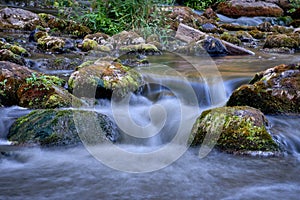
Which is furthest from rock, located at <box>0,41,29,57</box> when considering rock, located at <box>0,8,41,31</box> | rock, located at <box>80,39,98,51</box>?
rock, located at <box>0,8,41,31</box>

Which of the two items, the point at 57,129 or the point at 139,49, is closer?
the point at 57,129

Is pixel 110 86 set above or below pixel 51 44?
below

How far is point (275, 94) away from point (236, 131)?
1228 mm

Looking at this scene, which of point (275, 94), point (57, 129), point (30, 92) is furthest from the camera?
point (30, 92)

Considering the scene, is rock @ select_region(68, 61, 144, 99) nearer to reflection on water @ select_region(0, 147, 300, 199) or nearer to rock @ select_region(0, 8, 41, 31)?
reflection on water @ select_region(0, 147, 300, 199)

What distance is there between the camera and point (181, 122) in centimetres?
474

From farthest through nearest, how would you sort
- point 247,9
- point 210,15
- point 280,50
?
point 247,9
point 210,15
point 280,50

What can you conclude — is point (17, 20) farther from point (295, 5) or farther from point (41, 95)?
point (295, 5)

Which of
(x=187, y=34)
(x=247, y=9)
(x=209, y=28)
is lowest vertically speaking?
(x=187, y=34)

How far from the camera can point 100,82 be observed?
17.0 feet

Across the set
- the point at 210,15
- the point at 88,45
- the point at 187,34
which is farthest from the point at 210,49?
the point at 210,15

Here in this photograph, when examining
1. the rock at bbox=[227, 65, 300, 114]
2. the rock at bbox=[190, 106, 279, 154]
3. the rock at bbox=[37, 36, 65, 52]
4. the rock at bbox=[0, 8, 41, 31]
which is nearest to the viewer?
the rock at bbox=[190, 106, 279, 154]

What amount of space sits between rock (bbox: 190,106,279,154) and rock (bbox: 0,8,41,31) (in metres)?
8.82

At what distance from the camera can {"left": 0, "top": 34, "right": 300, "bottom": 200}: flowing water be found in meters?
2.91
